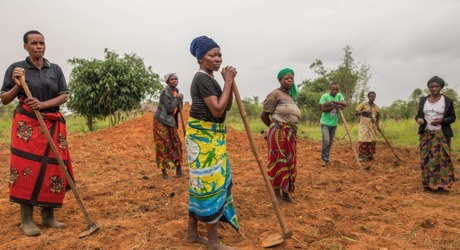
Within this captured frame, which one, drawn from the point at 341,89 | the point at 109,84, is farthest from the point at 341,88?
the point at 109,84

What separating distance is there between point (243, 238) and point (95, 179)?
3.86 meters

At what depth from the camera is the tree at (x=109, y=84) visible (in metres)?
13.4

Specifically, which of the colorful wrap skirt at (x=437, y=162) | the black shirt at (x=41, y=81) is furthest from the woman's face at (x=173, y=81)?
the colorful wrap skirt at (x=437, y=162)

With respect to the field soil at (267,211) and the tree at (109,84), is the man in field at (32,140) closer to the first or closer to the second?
→ the field soil at (267,211)

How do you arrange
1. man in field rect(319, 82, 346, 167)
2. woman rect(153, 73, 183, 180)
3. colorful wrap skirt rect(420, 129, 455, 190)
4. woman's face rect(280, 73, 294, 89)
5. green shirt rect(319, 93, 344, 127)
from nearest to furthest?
woman's face rect(280, 73, 294, 89)
colorful wrap skirt rect(420, 129, 455, 190)
woman rect(153, 73, 183, 180)
man in field rect(319, 82, 346, 167)
green shirt rect(319, 93, 344, 127)

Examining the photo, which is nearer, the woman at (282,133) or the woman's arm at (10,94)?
the woman's arm at (10,94)

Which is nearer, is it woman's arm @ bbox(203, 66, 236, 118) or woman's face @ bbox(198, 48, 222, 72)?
woman's arm @ bbox(203, 66, 236, 118)

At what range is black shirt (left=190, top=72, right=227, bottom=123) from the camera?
115 inches

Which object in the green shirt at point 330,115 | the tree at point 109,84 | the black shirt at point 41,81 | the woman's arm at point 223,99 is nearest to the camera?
the woman's arm at point 223,99

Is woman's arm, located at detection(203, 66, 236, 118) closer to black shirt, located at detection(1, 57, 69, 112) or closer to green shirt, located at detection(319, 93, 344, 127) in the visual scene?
black shirt, located at detection(1, 57, 69, 112)

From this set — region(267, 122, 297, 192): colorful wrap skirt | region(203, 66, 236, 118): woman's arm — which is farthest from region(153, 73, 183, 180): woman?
region(203, 66, 236, 118): woman's arm

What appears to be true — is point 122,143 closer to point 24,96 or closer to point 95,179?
point 95,179

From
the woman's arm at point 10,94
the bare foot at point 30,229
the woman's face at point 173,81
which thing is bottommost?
the bare foot at point 30,229

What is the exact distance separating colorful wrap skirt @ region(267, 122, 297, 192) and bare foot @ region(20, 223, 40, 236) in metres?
2.69
